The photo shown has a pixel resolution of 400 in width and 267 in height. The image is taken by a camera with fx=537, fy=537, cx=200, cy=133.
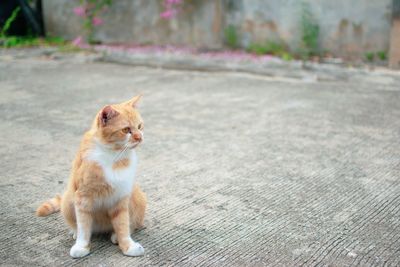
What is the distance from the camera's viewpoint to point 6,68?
7176 millimetres

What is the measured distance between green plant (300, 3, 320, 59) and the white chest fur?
486 centimetres

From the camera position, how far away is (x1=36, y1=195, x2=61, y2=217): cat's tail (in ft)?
9.06

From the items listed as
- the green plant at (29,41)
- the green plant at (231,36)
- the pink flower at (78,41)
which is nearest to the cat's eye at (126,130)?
the green plant at (231,36)

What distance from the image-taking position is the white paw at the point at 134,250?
7.77ft

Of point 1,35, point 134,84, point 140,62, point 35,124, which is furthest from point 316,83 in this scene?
point 1,35

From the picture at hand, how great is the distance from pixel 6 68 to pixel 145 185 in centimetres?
465

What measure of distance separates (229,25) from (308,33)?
1227mm

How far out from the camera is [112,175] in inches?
91.7

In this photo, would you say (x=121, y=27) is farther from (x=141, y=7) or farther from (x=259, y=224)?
(x=259, y=224)

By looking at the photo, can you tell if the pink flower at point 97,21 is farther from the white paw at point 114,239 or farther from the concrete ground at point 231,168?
the white paw at point 114,239

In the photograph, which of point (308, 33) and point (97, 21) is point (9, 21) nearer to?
point (97, 21)

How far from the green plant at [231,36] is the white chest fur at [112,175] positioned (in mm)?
5296

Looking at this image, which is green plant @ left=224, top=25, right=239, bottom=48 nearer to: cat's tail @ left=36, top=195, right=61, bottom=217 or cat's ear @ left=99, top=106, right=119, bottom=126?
cat's tail @ left=36, top=195, right=61, bottom=217

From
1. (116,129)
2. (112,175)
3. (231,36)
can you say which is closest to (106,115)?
(116,129)
